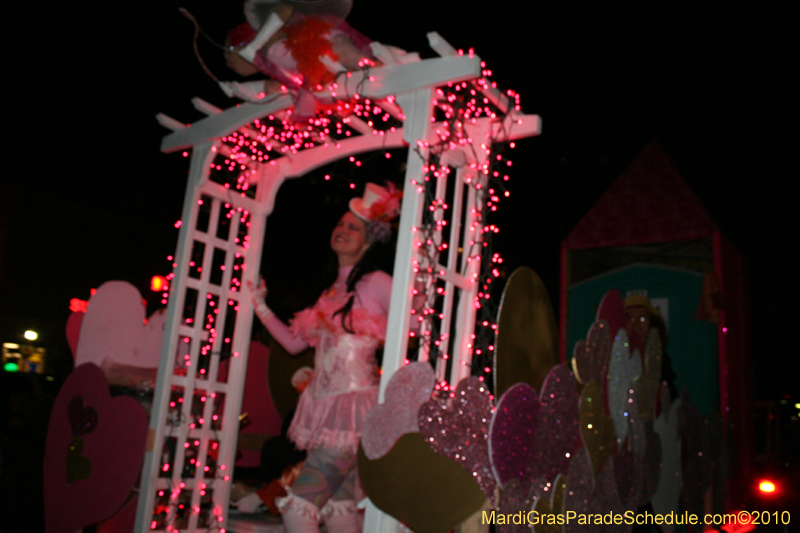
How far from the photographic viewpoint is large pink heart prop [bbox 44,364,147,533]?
3033mm

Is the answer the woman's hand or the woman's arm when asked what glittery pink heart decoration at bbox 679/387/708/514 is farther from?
the woman's hand

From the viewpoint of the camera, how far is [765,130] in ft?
15.0

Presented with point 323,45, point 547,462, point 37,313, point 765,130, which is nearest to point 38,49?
point 323,45

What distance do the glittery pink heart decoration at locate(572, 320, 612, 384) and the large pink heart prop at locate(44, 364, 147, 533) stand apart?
2037 mm

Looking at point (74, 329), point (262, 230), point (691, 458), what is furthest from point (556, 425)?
point (74, 329)

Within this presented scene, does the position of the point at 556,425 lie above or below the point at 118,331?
below

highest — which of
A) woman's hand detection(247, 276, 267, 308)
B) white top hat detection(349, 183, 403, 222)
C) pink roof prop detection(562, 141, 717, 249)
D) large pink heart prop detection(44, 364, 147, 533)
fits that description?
pink roof prop detection(562, 141, 717, 249)

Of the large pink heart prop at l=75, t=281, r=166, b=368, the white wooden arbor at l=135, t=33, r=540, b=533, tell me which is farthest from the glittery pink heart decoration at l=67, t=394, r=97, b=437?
the white wooden arbor at l=135, t=33, r=540, b=533

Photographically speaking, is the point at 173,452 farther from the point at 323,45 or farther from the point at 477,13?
the point at 477,13

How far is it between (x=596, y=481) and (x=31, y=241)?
8.54m

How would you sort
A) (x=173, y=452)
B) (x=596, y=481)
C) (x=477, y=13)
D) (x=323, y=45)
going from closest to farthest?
(x=596, y=481)
(x=323, y=45)
(x=173, y=452)
(x=477, y=13)

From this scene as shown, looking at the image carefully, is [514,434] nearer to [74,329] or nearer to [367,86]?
[367,86]

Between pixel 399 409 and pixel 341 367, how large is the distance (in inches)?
23.5

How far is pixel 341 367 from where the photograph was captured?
111 inches
